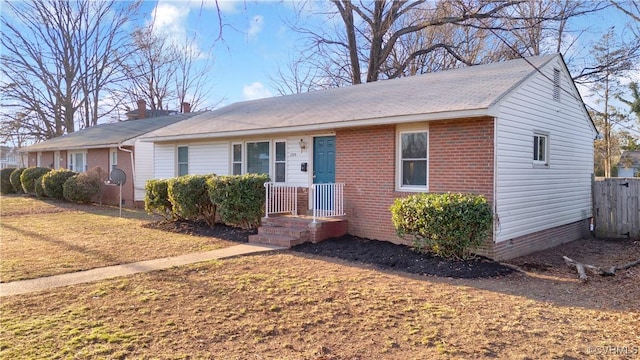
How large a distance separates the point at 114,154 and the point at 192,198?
1075cm

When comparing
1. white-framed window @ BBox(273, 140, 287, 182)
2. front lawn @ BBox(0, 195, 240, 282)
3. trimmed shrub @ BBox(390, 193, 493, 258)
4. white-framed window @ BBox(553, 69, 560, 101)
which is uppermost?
white-framed window @ BBox(553, 69, 560, 101)

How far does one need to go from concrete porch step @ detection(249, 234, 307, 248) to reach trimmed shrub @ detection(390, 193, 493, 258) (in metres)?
2.63

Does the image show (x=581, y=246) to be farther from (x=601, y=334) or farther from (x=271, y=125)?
(x=271, y=125)

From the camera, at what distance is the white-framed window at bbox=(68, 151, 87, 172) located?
73.6 ft

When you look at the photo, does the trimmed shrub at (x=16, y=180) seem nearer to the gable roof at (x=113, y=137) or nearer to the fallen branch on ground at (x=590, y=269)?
the gable roof at (x=113, y=137)

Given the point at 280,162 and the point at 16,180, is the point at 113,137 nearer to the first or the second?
the point at 16,180

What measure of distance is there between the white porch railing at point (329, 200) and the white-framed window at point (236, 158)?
11.5 feet

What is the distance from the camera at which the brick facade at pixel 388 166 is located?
8156 millimetres

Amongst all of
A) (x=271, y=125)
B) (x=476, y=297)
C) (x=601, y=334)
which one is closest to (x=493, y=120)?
(x=476, y=297)

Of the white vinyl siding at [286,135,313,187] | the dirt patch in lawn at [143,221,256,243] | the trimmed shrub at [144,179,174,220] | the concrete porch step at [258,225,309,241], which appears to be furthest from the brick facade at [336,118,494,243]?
the trimmed shrub at [144,179,174,220]

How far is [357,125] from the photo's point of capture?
9570 mm

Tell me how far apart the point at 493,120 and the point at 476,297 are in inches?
146

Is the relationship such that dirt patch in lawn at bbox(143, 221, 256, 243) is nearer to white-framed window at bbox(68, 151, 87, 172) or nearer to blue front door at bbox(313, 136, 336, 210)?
blue front door at bbox(313, 136, 336, 210)

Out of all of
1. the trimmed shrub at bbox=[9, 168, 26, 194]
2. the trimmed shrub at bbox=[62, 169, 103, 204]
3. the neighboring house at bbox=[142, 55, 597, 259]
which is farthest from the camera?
the trimmed shrub at bbox=[9, 168, 26, 194]
